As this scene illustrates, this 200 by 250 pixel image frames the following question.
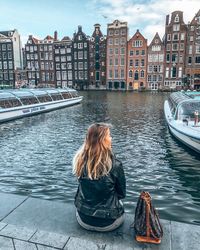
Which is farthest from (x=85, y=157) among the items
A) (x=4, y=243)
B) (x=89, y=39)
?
(x=89, y=39)

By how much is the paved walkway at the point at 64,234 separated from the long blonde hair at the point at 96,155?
1.02 m

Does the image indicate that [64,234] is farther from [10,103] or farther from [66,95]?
[66,95]

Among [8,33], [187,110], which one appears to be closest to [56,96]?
[187,110]

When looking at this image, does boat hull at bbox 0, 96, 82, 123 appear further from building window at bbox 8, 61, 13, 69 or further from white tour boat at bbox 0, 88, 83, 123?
building window at bbox 8, 61, 13, 69

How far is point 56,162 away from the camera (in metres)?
9.94

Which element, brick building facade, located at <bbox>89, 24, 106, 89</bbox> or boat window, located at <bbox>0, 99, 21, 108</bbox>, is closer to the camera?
boat window, located at <bbox>0, 99, 21, 108</bbox>

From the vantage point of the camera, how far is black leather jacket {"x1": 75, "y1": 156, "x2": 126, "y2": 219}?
350 centimetres

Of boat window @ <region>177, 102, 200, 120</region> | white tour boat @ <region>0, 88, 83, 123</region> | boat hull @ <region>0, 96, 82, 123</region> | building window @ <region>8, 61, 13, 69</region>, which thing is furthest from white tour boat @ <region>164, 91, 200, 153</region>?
building window @ <region>8, 61, 13, 69</region>

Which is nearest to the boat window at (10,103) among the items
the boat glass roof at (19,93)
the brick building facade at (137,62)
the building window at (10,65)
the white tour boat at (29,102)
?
the white tour boat at (29,102)

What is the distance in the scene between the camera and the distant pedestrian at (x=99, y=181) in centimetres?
348

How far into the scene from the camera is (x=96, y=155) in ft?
11.4

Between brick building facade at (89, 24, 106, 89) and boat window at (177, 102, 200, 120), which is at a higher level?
brick building facade at (89, 24, 106, 89)

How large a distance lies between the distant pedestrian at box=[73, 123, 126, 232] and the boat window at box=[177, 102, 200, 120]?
11.3 meters

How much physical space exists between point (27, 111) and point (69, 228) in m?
20.4
